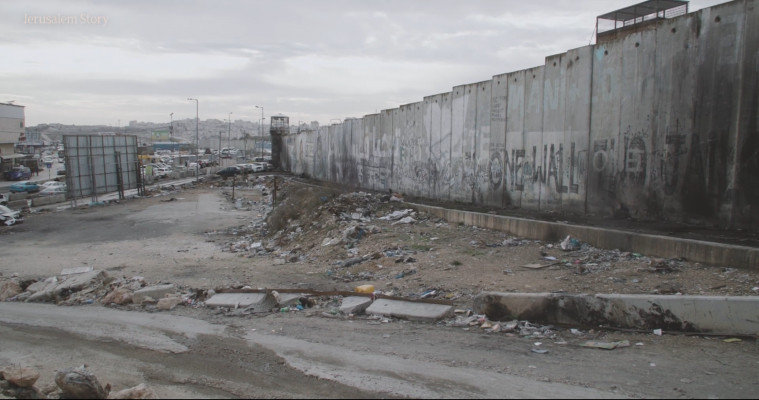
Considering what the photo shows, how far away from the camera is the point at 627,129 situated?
10570 mm

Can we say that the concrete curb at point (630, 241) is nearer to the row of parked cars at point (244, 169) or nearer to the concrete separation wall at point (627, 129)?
the concrete separation wall at point (627, 129)

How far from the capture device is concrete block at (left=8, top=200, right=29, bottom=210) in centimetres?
2672

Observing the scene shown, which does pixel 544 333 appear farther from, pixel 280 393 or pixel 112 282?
pixel 112 282

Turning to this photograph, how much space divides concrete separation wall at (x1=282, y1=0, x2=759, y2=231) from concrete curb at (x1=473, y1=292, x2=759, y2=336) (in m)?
4.20

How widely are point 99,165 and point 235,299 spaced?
25781 mm

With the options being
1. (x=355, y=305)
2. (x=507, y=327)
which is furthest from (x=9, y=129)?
(x=507, y=327)

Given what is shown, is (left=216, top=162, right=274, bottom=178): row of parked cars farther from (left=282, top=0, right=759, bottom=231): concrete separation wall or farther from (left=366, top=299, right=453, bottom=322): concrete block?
(left=366, top=299, right=453, bottom=322): concrete block

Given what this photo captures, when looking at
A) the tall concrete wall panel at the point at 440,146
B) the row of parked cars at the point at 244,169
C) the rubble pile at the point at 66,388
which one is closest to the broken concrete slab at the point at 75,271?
the rubble pile at the point at 66,388

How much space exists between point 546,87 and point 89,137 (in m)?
26.0

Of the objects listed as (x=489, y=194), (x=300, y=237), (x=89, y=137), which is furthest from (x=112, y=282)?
(x=89, y=137)

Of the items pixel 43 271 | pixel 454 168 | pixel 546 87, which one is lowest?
pixel 43 271

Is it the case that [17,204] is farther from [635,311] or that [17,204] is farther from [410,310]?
[635,311]

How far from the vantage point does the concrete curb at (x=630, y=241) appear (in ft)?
23.2

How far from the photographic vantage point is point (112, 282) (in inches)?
393
